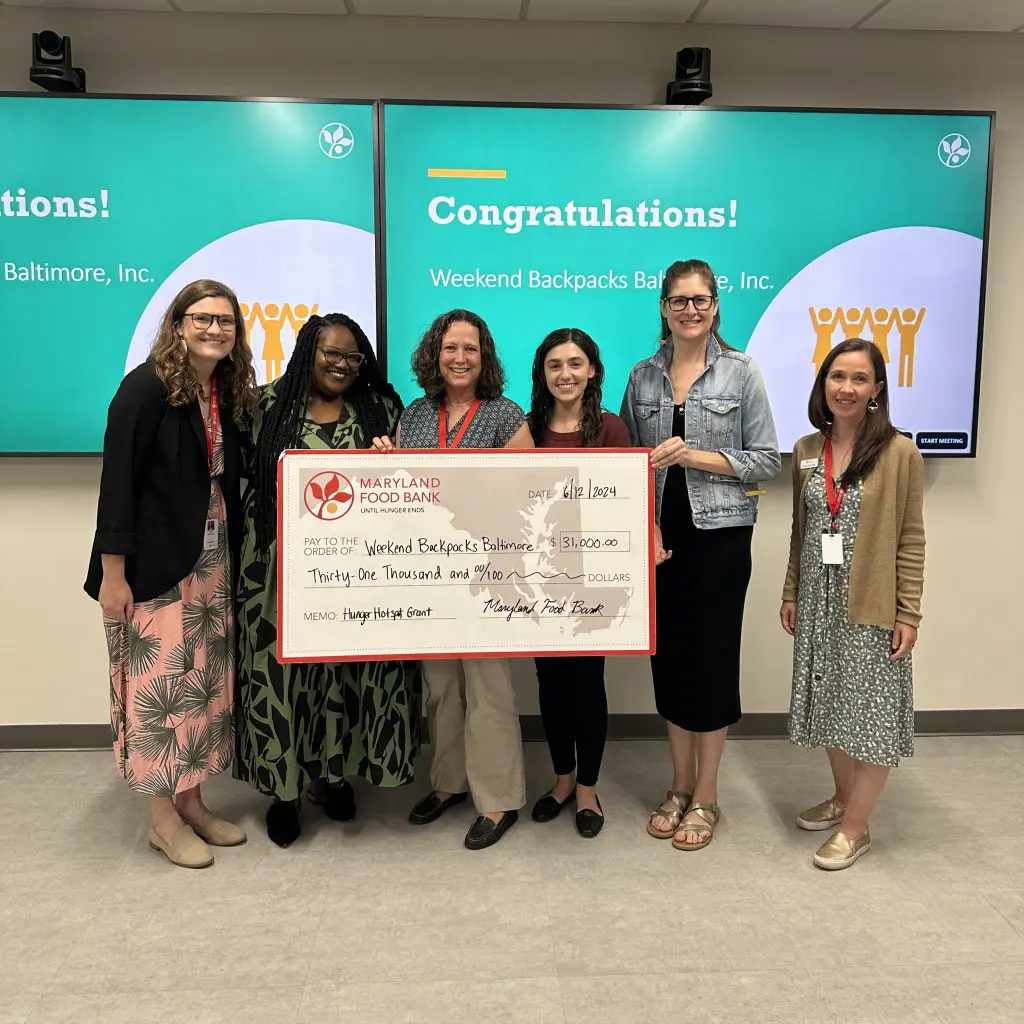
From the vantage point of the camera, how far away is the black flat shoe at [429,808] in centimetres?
267

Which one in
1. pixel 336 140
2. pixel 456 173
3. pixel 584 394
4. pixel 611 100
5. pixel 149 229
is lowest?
pixel 584 394

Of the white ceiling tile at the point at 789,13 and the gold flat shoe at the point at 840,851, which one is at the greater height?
the white ceiling tile at the point at 789,13

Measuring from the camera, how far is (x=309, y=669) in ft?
8.09

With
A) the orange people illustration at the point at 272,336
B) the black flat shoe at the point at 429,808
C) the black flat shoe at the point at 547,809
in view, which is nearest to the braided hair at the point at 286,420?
the orange people illustration at the point at 272,336

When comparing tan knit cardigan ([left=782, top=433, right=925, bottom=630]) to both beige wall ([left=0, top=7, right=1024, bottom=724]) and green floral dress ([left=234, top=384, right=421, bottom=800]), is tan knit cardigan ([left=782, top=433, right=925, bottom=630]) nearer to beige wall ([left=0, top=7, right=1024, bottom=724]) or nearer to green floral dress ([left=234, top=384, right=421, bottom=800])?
beige wall ([left=0, top=7, right=1024, bottom=724])

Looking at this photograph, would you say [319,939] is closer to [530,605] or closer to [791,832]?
[530,605]

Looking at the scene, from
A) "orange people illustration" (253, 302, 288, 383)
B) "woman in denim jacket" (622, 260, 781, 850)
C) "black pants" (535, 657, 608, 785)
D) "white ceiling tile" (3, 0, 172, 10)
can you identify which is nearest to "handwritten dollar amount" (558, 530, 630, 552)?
"woman in denim jacket" (622, 260, 781, 850)

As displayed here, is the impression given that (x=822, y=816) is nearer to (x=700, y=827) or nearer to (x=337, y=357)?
(x=700, y=827)

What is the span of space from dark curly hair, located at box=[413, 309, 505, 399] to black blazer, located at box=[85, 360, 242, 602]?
2.14 feet

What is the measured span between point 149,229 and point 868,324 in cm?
267

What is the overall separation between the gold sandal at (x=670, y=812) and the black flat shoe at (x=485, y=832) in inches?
18.4

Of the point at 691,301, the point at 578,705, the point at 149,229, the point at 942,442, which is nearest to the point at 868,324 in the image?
the point at 942,442

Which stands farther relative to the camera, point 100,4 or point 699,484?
point 100,4

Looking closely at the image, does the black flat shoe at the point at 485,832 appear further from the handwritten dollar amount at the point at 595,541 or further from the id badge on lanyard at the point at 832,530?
the id badge on lanyard at the point at 832,530
